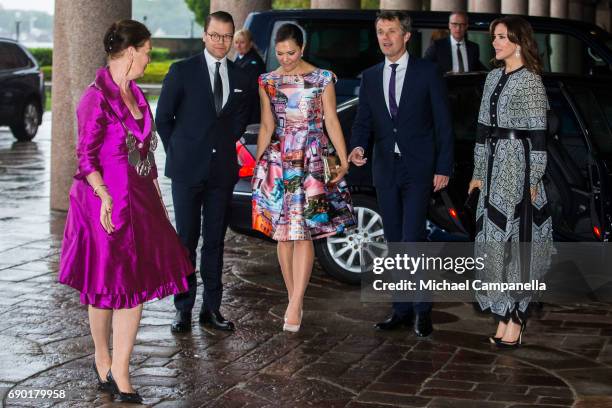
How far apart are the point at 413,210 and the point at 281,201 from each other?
764 millimetres

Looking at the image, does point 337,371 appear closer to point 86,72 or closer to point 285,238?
point 285,238

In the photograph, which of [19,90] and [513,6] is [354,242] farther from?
→ [513,6]

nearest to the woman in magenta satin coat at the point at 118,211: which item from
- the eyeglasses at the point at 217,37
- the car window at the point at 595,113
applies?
the eyeglasses at the point at 217,37

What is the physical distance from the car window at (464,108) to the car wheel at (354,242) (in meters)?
0.82

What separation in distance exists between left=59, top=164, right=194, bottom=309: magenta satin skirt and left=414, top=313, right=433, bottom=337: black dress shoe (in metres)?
2.09

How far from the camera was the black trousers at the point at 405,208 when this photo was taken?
7.46 meters

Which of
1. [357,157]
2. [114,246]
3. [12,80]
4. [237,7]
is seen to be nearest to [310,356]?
[357,157]

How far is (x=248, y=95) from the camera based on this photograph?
751cm

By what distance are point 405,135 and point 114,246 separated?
7.41ft

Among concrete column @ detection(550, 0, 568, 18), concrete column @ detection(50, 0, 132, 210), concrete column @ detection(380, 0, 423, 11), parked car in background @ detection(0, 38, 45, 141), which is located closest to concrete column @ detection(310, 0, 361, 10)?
concrete column @ detection(380, 0, 423, 11)

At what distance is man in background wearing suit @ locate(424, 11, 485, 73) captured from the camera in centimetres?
1245

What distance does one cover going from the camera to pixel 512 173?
714 centimetres

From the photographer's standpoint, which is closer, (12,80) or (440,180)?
(440,180)

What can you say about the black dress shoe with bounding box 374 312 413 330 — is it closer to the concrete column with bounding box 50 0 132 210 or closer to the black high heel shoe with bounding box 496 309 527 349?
the black high heel shoe with bounding box 496 309 527 349
